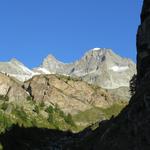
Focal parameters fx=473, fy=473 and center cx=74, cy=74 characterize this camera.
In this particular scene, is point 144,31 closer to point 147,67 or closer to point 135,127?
point 147,67

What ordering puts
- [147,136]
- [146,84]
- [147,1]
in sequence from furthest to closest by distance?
[147,1]
[146,84]
[147,136]

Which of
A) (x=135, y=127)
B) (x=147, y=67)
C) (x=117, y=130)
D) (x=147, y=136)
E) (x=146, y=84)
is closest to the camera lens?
(x=147, y=136)

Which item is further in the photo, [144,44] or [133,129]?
[144,44]

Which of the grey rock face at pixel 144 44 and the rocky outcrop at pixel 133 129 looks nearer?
the rocky outcrop at pixel 133 129

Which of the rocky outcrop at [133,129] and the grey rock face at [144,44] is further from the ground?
the grey rock face at [144,44]

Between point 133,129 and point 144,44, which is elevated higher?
point 144,44

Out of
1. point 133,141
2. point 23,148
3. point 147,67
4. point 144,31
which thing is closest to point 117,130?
point 133,141

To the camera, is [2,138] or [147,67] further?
[2,138]

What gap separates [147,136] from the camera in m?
81.6

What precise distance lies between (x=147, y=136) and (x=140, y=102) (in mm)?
11689

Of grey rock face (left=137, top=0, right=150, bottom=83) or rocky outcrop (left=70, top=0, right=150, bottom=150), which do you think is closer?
rocky outcrop (left=70, top=0, right=150, bottom=150)

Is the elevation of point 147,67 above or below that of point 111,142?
above

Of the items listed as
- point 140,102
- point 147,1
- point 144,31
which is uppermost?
point 147,1

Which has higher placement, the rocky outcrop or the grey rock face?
the grey rock face
